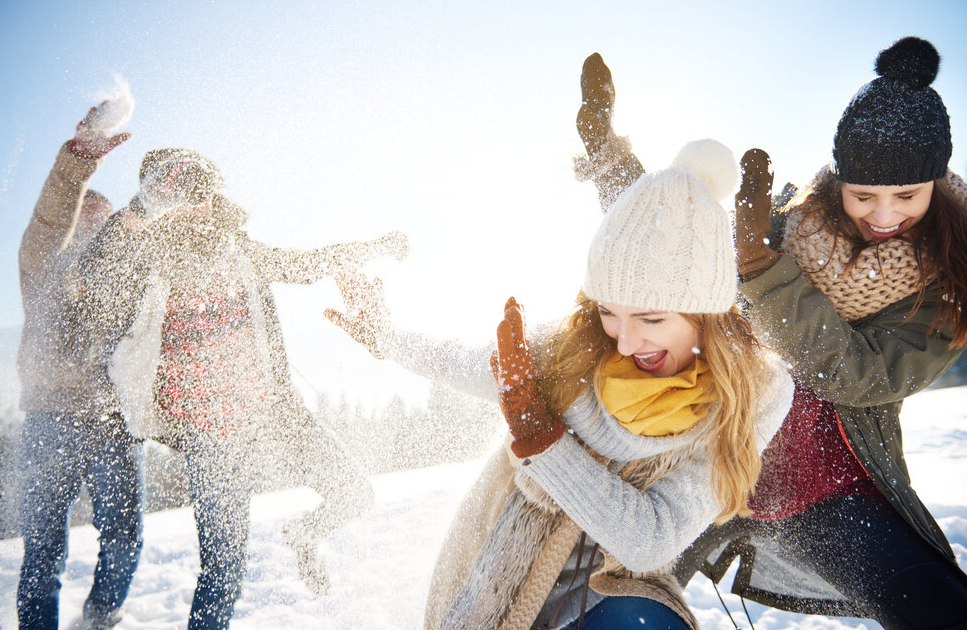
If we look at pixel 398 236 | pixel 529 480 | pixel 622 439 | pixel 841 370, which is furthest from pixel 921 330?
pixel 398 236

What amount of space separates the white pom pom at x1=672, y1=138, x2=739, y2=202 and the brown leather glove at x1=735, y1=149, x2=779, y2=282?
30 centimetres

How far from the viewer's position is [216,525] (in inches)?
80.2

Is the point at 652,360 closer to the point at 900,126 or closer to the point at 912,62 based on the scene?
the point at 900,126

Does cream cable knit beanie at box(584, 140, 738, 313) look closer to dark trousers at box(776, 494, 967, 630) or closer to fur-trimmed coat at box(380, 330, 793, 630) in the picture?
fur-trimmed coat at box(380, 330, 793, 630)

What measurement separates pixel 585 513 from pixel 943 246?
1.33 meters

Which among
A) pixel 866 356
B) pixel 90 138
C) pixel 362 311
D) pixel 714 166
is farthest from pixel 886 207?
pixel 90 138

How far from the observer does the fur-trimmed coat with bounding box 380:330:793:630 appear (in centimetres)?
129

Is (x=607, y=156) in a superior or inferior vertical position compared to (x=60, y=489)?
superior

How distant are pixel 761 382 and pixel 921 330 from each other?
586mm

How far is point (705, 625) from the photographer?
2.56 meters

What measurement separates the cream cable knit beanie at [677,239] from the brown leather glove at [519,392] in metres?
0.28

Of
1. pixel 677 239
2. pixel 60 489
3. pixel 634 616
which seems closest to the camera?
pixel 677 239

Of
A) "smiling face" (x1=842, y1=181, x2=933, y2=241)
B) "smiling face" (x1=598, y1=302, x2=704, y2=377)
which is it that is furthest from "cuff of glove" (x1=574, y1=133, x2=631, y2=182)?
"smiling face" (x1=842, y1=181, x2=933, y2=241)

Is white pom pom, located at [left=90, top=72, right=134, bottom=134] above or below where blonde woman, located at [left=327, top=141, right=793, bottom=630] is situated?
above
